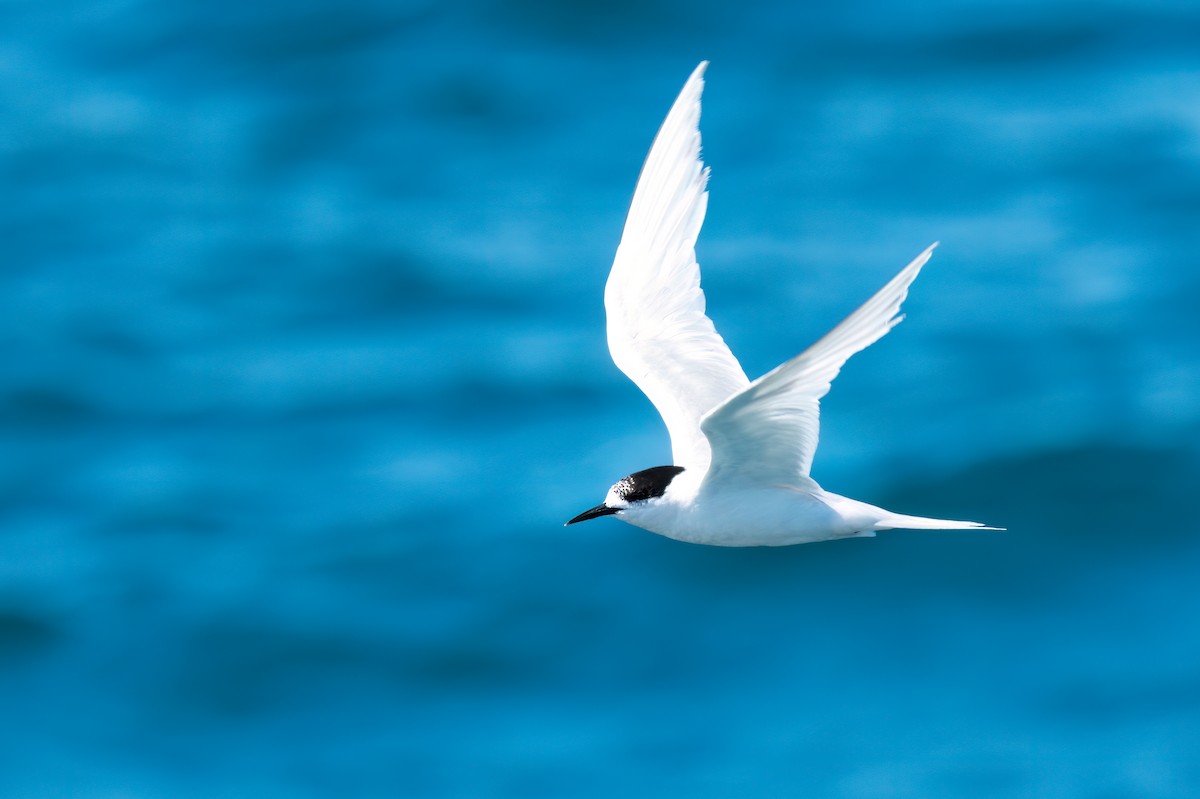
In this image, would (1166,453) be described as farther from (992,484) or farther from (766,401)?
(766,401)

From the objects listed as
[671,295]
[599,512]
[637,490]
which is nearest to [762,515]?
[637,490]

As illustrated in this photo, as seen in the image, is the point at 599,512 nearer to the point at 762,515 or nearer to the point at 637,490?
the point at 637,490

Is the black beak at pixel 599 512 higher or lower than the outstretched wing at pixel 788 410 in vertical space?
higher

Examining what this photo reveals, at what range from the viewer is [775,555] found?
37.7ft

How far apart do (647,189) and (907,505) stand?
3.44 metres

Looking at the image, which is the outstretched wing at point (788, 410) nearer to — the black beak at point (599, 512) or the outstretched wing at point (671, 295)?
the black beak at point (599, 512)

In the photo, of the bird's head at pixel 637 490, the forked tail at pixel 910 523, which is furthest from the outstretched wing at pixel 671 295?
the forked tail at pixel 910 523

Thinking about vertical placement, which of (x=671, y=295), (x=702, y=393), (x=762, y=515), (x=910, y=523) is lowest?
(x=910, y=523)

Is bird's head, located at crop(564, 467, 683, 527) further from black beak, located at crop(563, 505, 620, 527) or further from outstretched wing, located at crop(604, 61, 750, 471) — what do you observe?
outstretched wing, located at crop(604, 61, 750, 471)

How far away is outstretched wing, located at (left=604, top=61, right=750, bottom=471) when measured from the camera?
30.8 ft

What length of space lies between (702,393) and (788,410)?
56.5 inches

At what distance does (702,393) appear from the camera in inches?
370

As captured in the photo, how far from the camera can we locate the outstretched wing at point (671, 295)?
9383 mm

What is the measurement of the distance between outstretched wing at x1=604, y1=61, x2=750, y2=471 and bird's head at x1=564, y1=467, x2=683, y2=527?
23.6 inches
